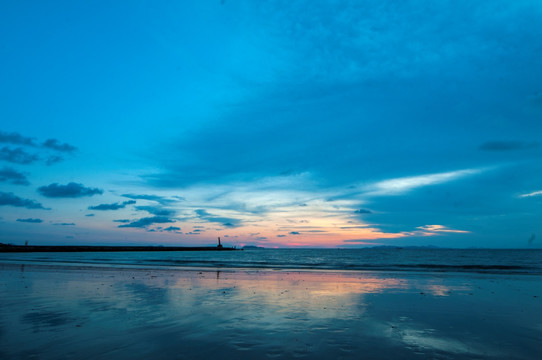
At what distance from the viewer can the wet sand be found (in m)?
8.30

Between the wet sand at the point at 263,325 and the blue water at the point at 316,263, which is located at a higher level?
the wet sand at the point at 263,325

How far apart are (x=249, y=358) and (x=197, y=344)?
1.78 metres

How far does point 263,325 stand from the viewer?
11.0 meters

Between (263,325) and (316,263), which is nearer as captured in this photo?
(263,325)

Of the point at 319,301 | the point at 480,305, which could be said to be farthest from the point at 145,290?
the point at 480,305

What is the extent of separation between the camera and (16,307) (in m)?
13.2

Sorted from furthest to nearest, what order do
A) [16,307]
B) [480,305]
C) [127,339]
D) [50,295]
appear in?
[50,295]
[480,305]
[16,307]
[127,339]

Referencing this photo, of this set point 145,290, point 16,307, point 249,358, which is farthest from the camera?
point 145,290

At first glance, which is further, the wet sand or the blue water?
the blue water

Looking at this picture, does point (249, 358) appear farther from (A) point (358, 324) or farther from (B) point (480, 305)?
(B) point (480, 305)

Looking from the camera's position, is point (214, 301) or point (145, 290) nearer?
point (214, 301)

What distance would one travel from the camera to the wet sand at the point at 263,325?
8.30 meters

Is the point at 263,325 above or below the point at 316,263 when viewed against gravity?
above

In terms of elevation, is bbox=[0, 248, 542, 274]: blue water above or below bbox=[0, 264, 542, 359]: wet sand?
below
